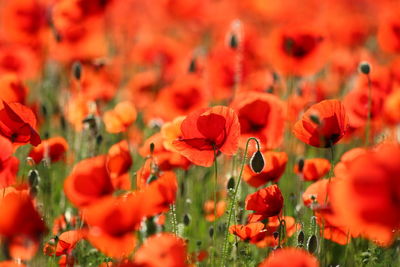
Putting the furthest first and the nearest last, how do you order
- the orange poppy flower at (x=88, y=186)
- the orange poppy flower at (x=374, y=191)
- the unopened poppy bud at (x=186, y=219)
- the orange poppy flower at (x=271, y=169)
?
the unopened poppy bud at (x=186, y=219) → the orange poppy flower at (x=271, y=169) → the orange poppy flower at (x=88, y=186) → the orange poppy flower at (x=374, y=191)

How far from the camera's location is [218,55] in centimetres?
395

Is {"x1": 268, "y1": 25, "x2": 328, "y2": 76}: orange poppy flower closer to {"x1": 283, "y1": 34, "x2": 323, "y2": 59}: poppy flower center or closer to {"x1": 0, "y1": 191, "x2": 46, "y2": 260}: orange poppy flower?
{"x1": 283, "y1": 34, "x2": 323, "y2": 59}: poppy flower center

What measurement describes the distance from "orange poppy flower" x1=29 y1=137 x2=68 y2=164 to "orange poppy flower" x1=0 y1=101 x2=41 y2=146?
0.33 meters

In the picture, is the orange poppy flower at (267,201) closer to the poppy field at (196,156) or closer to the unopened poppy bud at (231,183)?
the poppy field at (196,156)

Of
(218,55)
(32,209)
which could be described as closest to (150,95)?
(218,55)

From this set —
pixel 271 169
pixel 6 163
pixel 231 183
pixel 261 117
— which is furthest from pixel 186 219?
pixel 6 163

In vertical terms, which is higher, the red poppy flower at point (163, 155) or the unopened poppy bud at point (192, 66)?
the unopened poppy bud at point (192, 66)

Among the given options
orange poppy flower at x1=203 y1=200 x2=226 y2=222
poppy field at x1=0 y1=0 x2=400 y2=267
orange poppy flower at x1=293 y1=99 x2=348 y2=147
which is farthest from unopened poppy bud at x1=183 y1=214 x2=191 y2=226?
orange poppy flower at x1=293 y1=99 x2=348 y2=147

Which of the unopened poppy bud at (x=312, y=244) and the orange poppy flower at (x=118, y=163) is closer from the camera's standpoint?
the unopened poppy bud at (x=312, y=244)

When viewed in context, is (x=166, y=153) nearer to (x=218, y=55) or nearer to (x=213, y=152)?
(x=213, y=152)

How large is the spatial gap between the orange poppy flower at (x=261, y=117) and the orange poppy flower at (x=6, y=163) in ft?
2.69

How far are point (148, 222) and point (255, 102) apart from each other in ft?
2.25

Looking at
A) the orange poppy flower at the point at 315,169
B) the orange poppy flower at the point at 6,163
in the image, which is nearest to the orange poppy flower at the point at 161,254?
the orange poppy flower at the point at 6,163

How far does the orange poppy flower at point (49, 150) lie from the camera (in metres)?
2.24
